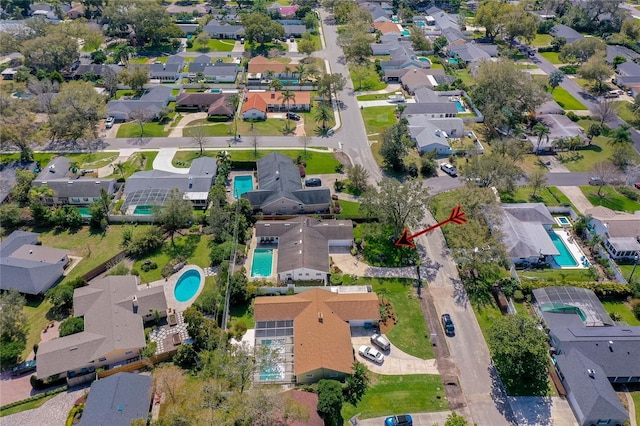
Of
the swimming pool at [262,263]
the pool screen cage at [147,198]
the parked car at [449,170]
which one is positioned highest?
the parked car at [449,170]

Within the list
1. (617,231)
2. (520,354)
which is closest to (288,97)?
(617,231)

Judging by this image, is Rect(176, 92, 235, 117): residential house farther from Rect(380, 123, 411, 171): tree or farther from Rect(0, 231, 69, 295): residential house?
Rect(0, 231, 69, 295): residential house

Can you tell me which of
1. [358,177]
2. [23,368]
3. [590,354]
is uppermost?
[358,177]

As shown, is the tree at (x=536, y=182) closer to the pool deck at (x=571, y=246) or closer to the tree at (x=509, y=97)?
the pool deck at (x=571, y=246)

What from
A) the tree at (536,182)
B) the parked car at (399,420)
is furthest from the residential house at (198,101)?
the parked car at (399,420)

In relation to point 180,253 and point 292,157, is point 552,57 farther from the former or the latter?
point 180,253

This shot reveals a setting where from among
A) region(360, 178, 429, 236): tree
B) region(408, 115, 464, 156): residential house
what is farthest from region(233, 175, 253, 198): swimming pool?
region(408, 115, 464, 156): residential house

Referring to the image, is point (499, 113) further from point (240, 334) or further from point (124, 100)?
point (124, 100)
